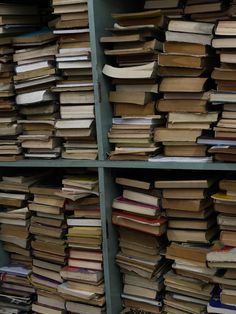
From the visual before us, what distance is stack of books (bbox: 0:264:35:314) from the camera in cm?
194

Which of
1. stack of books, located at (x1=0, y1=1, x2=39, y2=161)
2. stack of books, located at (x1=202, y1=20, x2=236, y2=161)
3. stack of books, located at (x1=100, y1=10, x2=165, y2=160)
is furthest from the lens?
stack of books, located at (x1=0, y1=1, x2=39, y2=161)

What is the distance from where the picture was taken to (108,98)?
166cm

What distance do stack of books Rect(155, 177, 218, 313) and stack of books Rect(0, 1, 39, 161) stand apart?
0.59 meters

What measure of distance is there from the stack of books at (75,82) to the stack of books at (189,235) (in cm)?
32

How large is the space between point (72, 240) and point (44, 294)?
30cm

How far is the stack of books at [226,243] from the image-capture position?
4.95ft

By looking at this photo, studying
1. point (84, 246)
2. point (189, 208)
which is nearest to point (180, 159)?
point (189, 208)

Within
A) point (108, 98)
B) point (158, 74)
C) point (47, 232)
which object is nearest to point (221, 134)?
point (158, 74)

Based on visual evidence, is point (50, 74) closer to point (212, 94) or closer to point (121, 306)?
point (212, 94)

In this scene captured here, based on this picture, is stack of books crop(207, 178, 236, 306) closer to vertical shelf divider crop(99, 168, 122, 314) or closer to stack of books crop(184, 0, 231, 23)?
vertical shelf divider crop(99, 168, 122, 314)

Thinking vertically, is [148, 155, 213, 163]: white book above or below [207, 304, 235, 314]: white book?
above

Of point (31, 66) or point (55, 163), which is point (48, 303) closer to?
point (55, 163)

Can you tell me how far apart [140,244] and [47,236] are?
38cm

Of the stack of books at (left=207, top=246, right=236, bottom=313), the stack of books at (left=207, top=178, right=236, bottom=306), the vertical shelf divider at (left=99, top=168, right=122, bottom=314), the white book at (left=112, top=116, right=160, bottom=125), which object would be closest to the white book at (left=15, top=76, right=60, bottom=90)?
the white book at (left=112, top=116, right=160, bottom=125)
